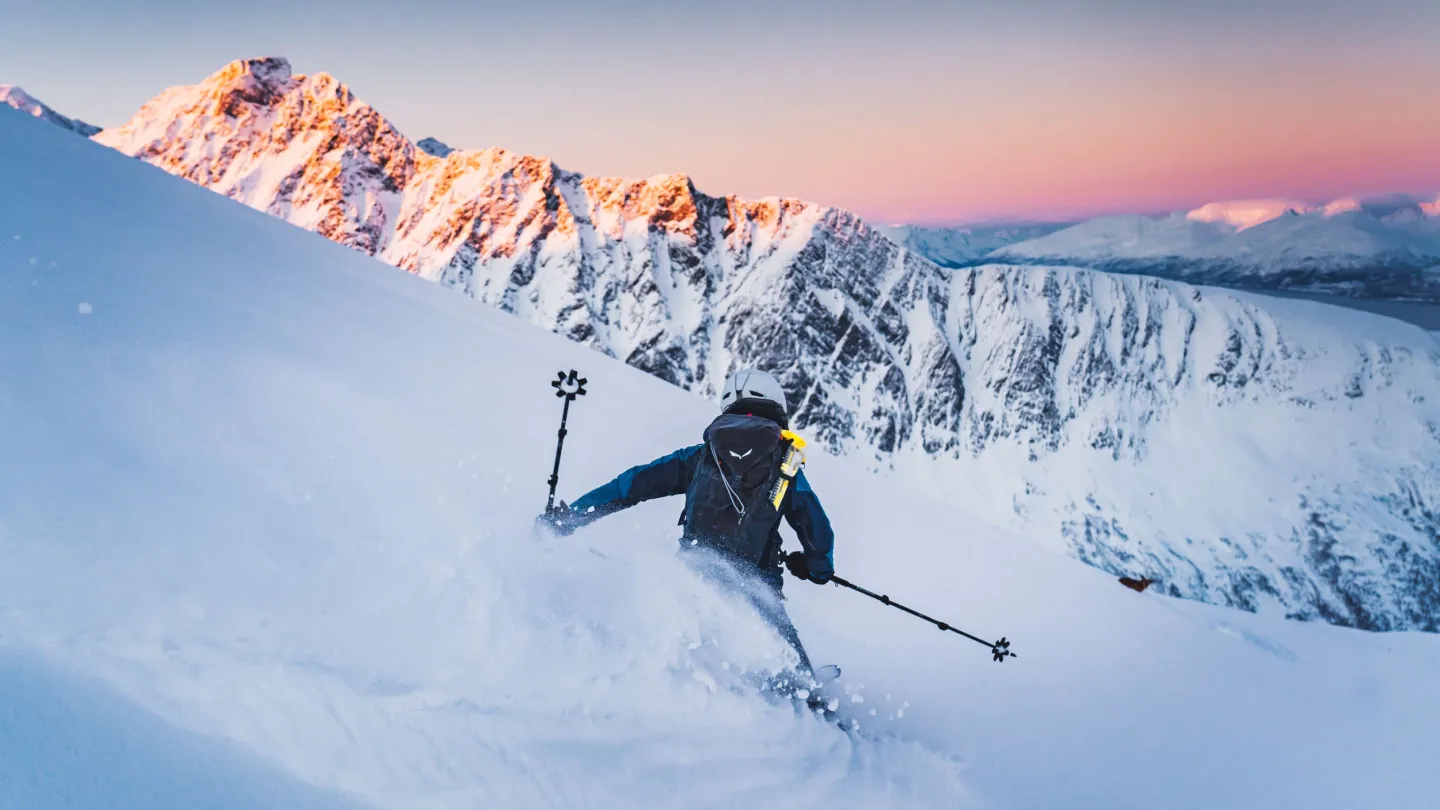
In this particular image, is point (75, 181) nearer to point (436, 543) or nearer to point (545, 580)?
point (436, 543)

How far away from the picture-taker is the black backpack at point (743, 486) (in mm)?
4980

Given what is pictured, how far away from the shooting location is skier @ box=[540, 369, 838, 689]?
5000mm

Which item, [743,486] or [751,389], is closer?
[743,486]

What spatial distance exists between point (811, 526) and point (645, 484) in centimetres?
139

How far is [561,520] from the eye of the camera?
5156 mm

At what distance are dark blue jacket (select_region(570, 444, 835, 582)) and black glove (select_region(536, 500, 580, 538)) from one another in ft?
0.30

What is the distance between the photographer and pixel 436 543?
429cm

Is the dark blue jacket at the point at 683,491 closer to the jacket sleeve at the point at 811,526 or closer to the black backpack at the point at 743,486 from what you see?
the jacket sleeve at the point at 811,526

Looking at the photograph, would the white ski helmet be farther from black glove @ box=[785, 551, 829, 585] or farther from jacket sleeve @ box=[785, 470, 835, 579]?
black glove @ box=[785, 551, 829, 585]

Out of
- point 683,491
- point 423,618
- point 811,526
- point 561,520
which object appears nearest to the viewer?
point 423,618

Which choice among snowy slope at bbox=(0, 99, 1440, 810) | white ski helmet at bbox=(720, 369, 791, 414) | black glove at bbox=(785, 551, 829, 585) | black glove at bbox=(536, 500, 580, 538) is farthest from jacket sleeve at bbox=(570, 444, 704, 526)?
black glove at bbox=(785, 551, 829, 585)

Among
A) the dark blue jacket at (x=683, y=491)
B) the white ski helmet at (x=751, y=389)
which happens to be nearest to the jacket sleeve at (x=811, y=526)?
the dark blue jacket at (x=683, y=491)

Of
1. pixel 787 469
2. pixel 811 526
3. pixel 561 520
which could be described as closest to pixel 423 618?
pixel 561 520

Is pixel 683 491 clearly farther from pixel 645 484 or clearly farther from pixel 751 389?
pixel 751 389
